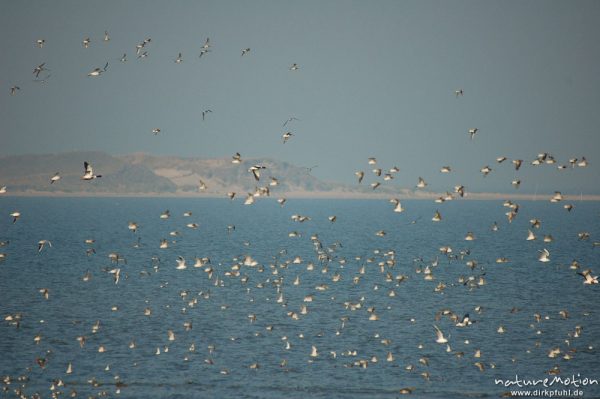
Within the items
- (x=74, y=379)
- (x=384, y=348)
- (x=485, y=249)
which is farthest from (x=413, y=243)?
(x=74, y=379)

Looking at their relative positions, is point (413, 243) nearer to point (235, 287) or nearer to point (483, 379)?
point (235, 287)

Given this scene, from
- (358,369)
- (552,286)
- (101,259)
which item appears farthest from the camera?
(101,259)

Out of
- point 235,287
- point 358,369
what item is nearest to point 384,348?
point 358,369

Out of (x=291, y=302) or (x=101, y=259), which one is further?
(x=101, y=259)

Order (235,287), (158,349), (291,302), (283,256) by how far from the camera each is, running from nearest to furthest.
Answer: (158,349), (291,302), (235,287), (283,256)

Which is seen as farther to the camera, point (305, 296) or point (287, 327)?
point (305, 296)

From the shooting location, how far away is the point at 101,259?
104 metres

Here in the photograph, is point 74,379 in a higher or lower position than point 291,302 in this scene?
lower

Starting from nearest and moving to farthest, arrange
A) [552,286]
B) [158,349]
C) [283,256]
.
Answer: [158,349] < [552,286] < [283,256]

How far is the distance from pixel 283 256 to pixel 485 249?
37.3 m

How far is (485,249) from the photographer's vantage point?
132 meters

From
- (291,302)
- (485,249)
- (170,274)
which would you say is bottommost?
(291,302)

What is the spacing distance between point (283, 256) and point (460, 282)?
3554 centimetres

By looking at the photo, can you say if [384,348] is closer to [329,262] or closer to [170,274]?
[170,274]
